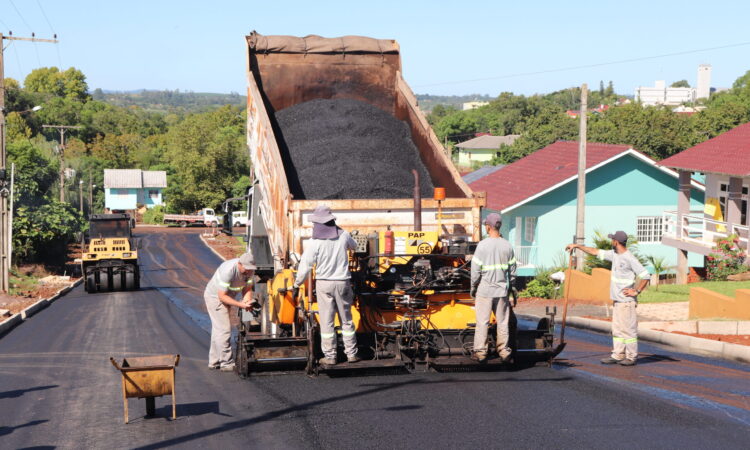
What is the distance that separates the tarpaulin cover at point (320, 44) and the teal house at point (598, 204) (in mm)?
16761

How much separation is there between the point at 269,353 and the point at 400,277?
161 centimetres

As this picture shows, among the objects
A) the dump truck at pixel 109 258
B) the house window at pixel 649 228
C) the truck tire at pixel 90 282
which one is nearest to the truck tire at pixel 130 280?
the dump truck at pixel 109 258

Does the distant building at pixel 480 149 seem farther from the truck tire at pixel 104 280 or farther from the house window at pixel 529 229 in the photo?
the truck tire at pixel 104 280

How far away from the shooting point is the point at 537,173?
109ft

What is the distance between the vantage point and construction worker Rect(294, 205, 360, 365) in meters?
8.63

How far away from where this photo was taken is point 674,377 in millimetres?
9281

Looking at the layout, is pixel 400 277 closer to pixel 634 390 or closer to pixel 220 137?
pixel 634 390

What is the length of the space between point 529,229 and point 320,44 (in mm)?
18956

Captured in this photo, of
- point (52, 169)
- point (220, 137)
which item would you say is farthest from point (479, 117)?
point (52, 169)

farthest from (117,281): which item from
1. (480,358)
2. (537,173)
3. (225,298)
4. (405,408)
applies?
(405,408)

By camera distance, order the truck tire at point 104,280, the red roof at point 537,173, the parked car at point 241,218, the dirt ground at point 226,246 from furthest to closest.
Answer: the dirt ground at point 226,246, the red roof at point 537,173, the truck tire at point 104,280, the parked car at point 241,218

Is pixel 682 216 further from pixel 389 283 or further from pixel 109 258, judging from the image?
pixel 389 283

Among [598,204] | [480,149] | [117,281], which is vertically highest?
[480,149]

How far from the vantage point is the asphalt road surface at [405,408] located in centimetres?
695
